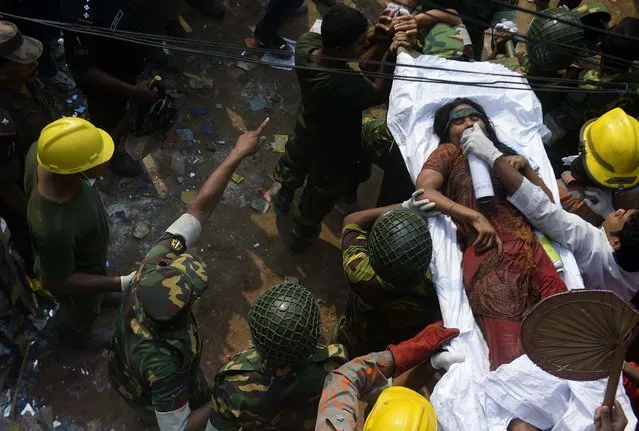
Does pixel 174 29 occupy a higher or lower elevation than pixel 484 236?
lower

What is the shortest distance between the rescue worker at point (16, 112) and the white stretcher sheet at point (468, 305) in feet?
7.41

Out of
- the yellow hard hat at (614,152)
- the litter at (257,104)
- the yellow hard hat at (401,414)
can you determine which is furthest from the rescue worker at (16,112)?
the yellow hard hat at (614,152)

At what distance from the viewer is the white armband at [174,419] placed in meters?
2.77

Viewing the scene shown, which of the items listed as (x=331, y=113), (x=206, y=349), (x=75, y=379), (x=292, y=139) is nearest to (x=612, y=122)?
(x=331, y=113)

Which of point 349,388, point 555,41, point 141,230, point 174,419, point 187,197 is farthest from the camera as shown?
point 187,197

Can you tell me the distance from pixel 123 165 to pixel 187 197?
0.57 meters

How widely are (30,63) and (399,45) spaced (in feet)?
7.69

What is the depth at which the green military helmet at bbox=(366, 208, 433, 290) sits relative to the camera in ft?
8.95

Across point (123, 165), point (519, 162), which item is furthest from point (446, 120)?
point (123, 165)

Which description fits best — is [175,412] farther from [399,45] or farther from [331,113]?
[399,45]

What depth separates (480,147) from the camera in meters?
3.41

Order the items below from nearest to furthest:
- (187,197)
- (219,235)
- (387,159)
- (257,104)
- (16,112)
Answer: (16,112)
(387,159)
(219,235)
(187,197)
(257,104)

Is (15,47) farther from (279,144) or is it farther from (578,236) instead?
(578,236)

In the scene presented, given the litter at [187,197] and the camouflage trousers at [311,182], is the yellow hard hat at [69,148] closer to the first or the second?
the camouflage trousers at [311,182]
